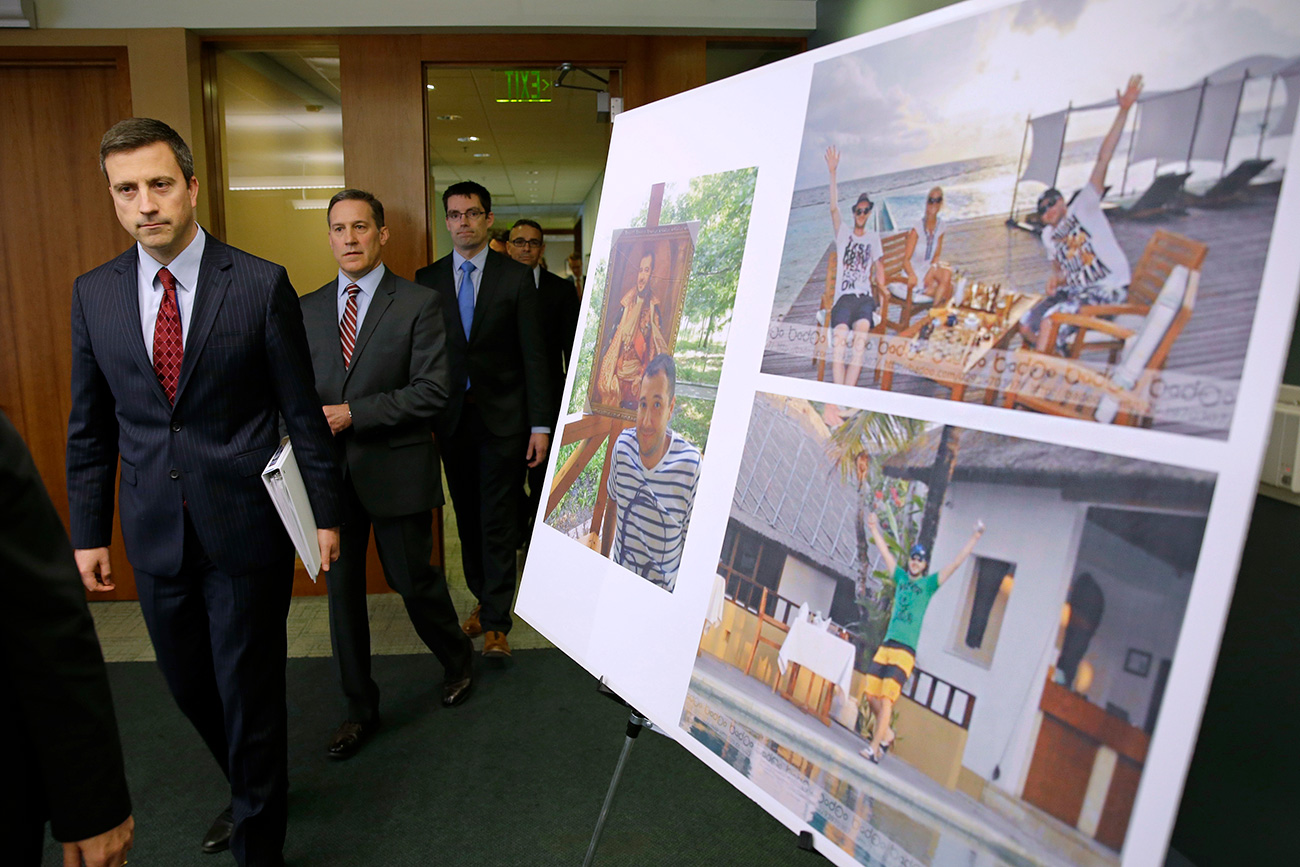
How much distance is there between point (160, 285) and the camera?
5.46 feet

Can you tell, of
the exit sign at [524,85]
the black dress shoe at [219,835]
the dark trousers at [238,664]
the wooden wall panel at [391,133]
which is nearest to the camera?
the dark trousers at [238,664]

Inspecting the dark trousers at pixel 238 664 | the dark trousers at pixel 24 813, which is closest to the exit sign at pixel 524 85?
the dark trousers at pixel 238 664

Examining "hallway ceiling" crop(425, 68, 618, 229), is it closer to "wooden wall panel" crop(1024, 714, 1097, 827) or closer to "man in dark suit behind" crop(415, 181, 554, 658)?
"man in dark suit behind" crop(415, 181, 554, 658)

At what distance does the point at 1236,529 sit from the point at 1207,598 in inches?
2.5

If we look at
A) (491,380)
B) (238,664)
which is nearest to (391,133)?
(491,380)

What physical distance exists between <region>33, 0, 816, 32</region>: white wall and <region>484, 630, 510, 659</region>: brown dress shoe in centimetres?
251

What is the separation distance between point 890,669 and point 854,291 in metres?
0.45

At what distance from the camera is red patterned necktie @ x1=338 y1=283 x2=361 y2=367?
238cm

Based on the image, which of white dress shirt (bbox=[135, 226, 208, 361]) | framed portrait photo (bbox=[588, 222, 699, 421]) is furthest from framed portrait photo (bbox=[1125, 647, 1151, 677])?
white dress shirt (bbox=[135, 226, 208, 361])

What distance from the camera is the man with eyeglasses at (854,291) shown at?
95cm

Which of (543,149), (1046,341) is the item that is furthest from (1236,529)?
(543,149)

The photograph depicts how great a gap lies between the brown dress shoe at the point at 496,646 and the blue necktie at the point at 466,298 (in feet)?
3.83

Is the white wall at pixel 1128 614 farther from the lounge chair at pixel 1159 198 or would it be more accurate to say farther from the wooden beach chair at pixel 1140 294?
the lounge chair at pixel 1159 198

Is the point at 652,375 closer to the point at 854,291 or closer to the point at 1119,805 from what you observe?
the point at 854,291
